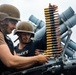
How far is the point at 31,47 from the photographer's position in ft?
14.6

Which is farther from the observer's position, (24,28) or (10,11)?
(24,28)

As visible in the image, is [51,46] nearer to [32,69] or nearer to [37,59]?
[32,69]

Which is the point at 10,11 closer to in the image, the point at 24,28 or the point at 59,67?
the point at 59,67

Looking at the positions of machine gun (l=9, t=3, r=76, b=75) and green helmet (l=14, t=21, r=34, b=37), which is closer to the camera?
machine gun (l=9, t=3, r=76, b=75)

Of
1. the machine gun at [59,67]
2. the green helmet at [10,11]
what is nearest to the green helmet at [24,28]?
the machine gun at [59,67]

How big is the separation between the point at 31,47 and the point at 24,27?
59cm

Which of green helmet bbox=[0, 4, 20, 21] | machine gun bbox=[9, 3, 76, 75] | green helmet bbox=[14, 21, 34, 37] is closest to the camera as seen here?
green helmet bbox=[0, 4, 20, 21]

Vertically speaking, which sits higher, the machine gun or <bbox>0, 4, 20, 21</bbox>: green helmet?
<bbox>0, 4, 20, 21</bbox>: green helmet

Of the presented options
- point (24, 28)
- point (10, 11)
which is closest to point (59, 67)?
point (10, 11)

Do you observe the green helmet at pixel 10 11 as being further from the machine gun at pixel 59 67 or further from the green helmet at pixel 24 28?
the green helmet at pixel 24 28

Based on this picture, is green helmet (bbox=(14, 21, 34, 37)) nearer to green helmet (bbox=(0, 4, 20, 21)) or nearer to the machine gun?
the machine gun

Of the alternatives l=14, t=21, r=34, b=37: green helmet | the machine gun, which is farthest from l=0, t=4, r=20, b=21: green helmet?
l=14, t=21, r=34, b=37: green helmet

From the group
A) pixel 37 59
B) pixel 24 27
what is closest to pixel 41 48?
pixel 24 27

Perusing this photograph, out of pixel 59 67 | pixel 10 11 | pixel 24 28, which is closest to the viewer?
pixel 10 11
